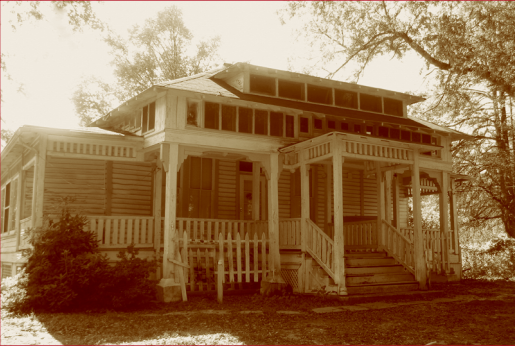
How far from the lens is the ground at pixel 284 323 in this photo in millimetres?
7434

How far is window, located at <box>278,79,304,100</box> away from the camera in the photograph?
15.2 m

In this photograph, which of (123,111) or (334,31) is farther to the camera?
(334,31)

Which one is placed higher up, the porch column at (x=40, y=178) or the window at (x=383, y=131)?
the window at (x=383, y=131)

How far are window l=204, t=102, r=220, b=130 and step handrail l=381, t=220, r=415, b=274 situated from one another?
6.02m

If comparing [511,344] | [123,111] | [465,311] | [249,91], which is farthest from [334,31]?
[511,344]

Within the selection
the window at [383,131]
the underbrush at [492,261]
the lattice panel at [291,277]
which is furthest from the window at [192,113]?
the underbrush at [492,261]

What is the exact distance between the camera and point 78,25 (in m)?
12.3

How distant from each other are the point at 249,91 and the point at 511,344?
9457 mm

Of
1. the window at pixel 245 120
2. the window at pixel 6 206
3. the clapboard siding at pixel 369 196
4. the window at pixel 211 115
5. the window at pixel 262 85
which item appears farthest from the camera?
the clapboard siding at pixel 369 196

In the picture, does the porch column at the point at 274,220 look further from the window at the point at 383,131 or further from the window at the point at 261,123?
the window at the point at 383,131

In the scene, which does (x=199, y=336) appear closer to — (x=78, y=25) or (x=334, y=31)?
(x=78, y=25)

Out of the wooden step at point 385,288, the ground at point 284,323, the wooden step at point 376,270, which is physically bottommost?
the ground at point 284,323

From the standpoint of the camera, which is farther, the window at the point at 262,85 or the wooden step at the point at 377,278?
the window at the point at 262,85

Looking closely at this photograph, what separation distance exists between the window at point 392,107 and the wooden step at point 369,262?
5281 millimetres
